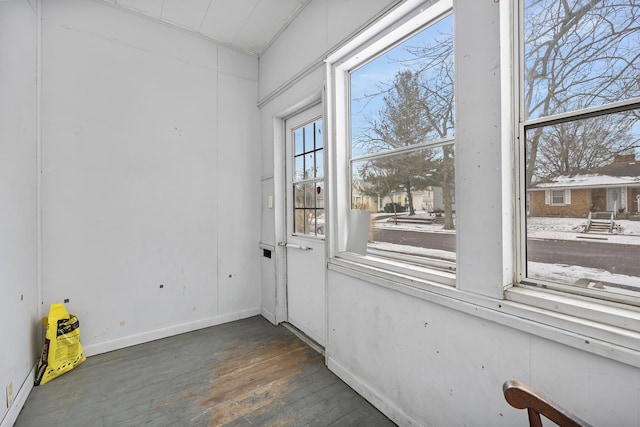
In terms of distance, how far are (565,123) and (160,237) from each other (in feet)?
10.6

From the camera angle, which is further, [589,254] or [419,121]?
[419,121]

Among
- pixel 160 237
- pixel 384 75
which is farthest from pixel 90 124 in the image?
pixel 384 75

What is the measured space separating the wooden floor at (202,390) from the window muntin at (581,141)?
144 cm

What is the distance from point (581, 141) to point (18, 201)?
3.28 m

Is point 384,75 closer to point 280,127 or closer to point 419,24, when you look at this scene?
point 419,24

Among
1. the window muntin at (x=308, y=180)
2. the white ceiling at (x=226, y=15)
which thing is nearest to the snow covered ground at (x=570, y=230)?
the window muntin at (x=308, y=180)

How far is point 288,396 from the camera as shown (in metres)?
1.97

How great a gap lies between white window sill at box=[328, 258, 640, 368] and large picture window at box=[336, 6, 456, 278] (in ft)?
0.88

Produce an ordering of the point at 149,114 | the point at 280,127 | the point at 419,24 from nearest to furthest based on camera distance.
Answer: the point at 419,24, the point at 149,114, the point at 280,127

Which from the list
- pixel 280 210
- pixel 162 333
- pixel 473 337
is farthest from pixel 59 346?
pixel 473 337

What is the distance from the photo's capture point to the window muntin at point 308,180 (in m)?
2.71

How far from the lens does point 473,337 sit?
134cm

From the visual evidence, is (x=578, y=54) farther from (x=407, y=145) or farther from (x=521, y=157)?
(x=407, y=145)

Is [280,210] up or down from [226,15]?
down
